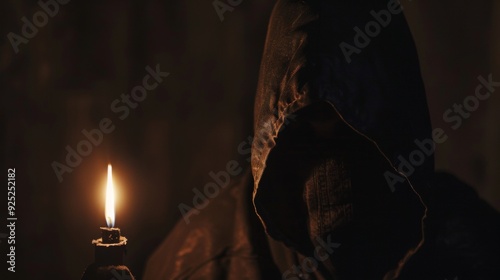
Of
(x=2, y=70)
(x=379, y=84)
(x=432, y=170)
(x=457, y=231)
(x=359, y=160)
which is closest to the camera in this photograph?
(x=379, y=84)

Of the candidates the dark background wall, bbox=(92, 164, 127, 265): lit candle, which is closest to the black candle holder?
bbox=(92, 164, 127, 265): lit candle

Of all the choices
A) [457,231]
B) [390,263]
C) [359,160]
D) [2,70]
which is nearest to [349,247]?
[390,263]

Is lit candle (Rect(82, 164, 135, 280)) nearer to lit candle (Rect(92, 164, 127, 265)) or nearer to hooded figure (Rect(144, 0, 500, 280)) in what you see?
lit candle (Rect(92, 164, 127, 265))

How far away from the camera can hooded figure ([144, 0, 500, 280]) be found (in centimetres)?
145

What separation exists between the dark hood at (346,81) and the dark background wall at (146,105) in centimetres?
63

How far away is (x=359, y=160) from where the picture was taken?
1699 millimetres

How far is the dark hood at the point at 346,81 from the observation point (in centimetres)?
141

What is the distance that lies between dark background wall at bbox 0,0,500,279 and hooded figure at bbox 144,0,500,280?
236 mm

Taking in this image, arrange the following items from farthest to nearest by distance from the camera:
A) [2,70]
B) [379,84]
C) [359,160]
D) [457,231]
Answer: [2,70], [457,231], [359,160], [379,84]

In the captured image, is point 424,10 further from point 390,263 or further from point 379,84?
point 390,263

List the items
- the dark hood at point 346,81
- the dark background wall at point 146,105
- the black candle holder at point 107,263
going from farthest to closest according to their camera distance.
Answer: the dark background wall at point 146,105, the dark hood at point 346,81, the black candle holder at point 107,263

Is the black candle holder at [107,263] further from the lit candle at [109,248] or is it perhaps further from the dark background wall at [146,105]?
the dark background wall at [146,105]

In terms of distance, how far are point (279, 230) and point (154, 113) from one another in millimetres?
816

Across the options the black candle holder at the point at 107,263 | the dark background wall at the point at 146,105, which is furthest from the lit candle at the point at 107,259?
the dark background wall at the point at 146,105
